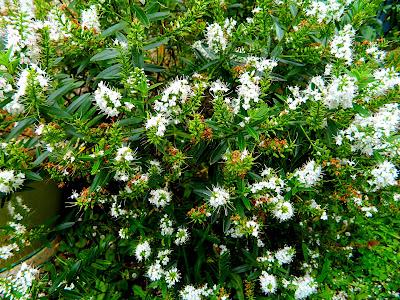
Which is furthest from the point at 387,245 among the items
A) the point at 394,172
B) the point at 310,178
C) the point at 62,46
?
the point at 62,46

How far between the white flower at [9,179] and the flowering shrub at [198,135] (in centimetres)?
1

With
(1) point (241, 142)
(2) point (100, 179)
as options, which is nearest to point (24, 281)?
(2) point (100, 179)

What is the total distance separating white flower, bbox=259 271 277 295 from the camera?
228 centimetres

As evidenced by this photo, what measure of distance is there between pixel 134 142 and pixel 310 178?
1.01 metres

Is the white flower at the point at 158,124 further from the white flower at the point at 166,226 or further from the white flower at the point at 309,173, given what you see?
the white flower at the point at 309,173

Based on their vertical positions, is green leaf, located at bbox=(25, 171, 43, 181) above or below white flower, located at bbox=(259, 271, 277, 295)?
above

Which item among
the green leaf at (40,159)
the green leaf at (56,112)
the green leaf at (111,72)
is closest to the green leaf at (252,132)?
the green leaf at (111,72)

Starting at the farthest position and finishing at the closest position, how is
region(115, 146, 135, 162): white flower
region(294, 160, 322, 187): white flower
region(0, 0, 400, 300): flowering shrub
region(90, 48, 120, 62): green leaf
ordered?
region(294, 160, 322, 187): white flower
region(90, 48, 120, 62): green leaf
region(0, 0, 400, 300): flowering shrub
region(115, 146, 135, 162): white flower

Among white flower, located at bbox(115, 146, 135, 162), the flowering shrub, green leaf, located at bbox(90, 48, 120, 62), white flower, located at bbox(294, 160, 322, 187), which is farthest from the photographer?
white flower, located at bbox(294, 160, 322, 187)

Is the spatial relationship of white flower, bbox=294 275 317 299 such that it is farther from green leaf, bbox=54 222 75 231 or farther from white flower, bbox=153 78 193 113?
green leaf, bbox=54 222 75 231

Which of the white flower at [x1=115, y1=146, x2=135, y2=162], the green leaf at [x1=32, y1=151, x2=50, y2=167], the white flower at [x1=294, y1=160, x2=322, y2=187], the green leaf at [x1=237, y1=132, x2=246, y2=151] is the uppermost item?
the white flower at [x1=115, y1=146, x2=135, y2=162]

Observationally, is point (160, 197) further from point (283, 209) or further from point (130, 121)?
point (283, 209)

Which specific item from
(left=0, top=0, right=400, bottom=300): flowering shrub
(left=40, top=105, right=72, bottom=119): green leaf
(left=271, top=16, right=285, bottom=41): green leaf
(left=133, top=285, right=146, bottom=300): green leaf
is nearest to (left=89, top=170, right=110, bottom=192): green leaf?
(left=0, top=0, right=400, bottom=300): flowering shrub

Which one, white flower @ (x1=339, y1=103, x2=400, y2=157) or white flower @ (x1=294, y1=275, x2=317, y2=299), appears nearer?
white flower @ (x1=339, y1=103, x2=400, y2=157)
